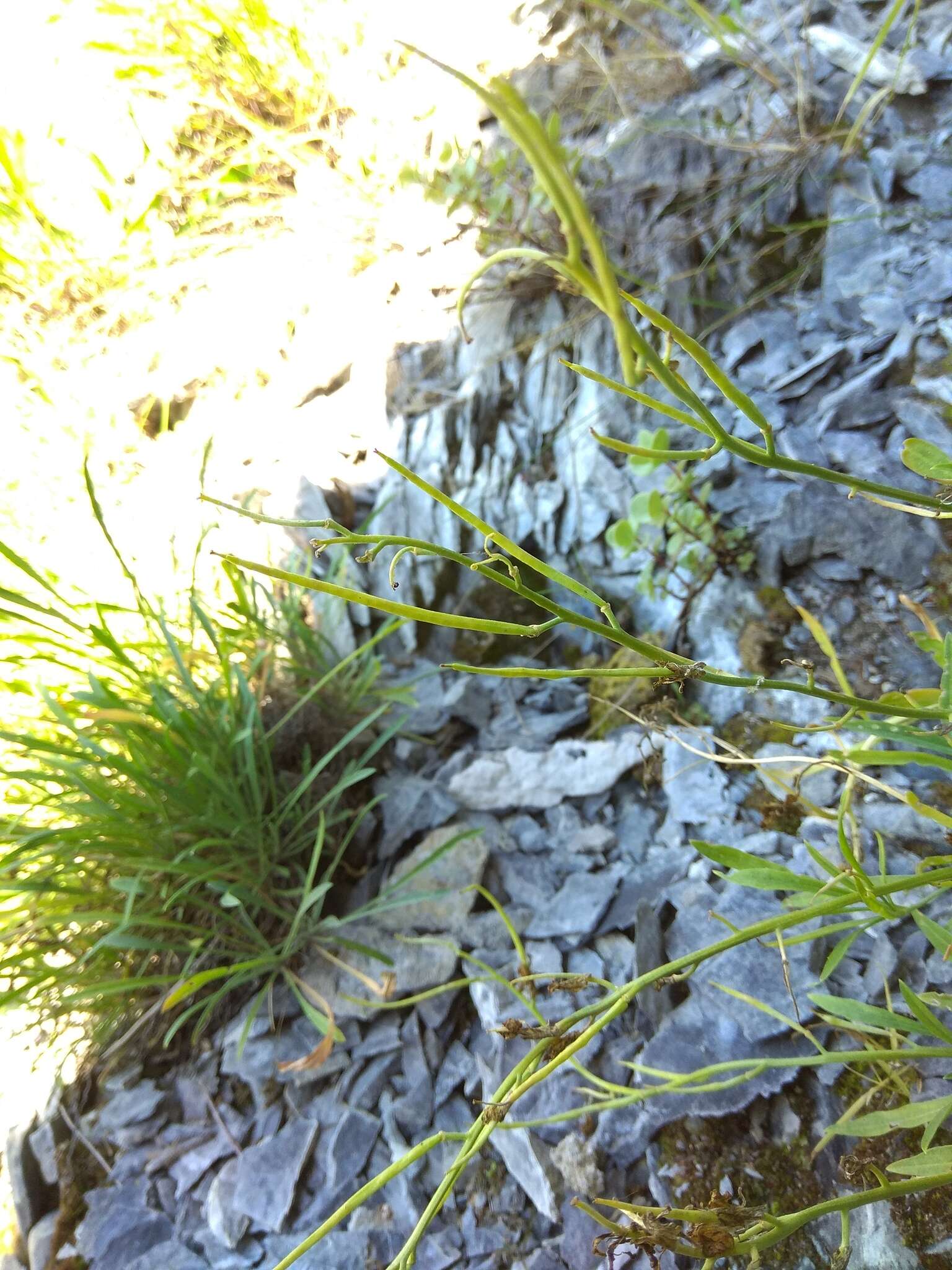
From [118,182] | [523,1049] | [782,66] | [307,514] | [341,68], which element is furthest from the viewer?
[118,182]

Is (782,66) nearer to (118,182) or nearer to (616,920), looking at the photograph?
(616,920)

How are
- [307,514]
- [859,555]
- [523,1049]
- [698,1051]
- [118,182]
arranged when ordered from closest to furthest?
[698,1051] < [523,1049] < [859,555] < [307,514] < [118,182]

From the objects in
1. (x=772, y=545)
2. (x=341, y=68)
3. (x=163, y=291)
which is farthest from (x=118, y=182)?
(x=772, y=545)

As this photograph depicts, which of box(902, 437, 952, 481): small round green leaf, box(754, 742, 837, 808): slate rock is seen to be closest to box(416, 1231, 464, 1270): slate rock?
box(754, 742, 837, 808): slate rock

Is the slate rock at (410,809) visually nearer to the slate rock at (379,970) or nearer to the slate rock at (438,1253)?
the slate rock at (379,970)

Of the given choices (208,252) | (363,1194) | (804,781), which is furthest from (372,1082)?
(208,252)

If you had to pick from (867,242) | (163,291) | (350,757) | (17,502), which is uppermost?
(163,291)

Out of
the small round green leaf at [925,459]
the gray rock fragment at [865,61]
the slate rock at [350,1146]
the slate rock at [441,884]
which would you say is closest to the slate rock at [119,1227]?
the slate rock at [350,1146]
